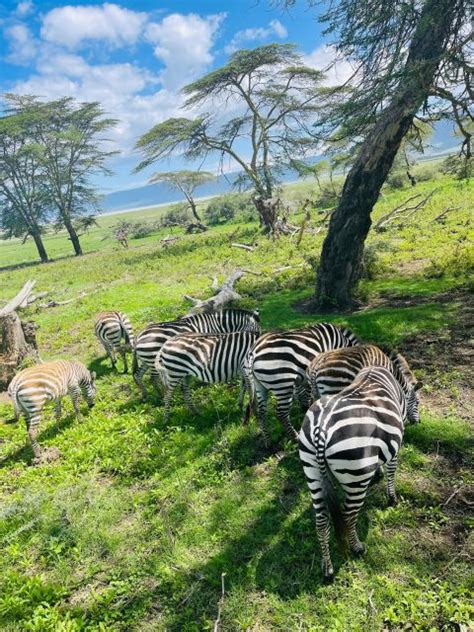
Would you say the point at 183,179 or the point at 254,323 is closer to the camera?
the point at 254,323

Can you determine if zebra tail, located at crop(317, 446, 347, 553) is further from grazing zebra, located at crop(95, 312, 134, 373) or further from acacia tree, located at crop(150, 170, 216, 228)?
acacia tree, located at crop(150, 170, 216, 228)

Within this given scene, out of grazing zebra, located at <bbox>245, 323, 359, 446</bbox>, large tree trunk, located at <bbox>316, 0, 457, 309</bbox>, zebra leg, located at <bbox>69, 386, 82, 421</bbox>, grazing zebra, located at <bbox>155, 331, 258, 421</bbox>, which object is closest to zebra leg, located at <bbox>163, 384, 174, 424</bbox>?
grazing zebra, located at <bbox>155, 331, 258, 421</bbox>

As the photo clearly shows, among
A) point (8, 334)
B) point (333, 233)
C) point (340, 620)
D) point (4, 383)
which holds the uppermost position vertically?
point (333, 233)

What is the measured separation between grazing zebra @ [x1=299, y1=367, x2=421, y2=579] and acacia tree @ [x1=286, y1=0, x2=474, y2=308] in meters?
6.35

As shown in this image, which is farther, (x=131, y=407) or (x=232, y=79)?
(x=232, y=79)

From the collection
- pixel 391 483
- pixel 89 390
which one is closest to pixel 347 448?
pixel 391 483

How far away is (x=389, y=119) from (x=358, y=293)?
4.53m

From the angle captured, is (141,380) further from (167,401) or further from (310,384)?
(310,384)

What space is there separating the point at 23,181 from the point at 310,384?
41724 mm

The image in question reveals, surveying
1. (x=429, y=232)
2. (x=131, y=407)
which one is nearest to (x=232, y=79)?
(x=429, y=232)

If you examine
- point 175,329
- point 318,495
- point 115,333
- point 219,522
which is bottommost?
point 219,522

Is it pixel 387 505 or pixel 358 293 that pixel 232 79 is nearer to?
pixel 358 293

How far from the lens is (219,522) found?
16.6 ft

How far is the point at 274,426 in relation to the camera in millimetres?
6629
